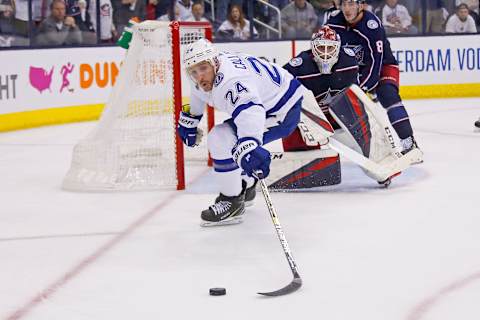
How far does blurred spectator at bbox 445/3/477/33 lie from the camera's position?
1028cm

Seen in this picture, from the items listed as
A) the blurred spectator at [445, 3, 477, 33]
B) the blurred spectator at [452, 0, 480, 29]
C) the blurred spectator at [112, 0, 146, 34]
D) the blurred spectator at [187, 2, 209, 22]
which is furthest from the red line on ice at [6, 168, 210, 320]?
the blurred spectator at [452, 0, 480, 29]

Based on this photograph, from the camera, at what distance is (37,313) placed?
9.75 ft

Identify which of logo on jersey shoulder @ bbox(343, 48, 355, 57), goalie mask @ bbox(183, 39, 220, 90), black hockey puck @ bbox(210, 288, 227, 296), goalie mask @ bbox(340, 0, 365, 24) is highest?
goalie mask @ bbox(340, 0, 365, 24)

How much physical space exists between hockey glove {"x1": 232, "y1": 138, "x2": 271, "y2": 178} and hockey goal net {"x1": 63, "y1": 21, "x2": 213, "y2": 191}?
4.88ft

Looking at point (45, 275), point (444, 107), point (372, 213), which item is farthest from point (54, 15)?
point (45, 275)

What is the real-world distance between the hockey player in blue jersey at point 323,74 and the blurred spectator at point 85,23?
12.1 ft

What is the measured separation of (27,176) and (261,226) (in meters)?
1.95

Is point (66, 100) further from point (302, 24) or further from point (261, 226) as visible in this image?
point (261, 226)

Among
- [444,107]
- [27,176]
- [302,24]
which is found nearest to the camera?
[27,176]

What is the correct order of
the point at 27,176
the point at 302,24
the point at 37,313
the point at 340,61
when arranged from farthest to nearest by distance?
1. the point at 302,24
2. the point at 27,176
3. the point at 340,61
4. the point at 37,313

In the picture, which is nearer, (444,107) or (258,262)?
(258,262)

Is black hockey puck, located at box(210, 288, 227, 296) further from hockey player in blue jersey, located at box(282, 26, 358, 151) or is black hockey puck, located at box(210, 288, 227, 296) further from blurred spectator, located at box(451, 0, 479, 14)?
blurred spectator, located at box(451, 0, 479, 14)

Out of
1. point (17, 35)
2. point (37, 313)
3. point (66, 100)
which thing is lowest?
point (37, 313)

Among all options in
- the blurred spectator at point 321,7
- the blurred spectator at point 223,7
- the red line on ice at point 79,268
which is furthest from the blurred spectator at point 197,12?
the red line on ice at point 79,268
